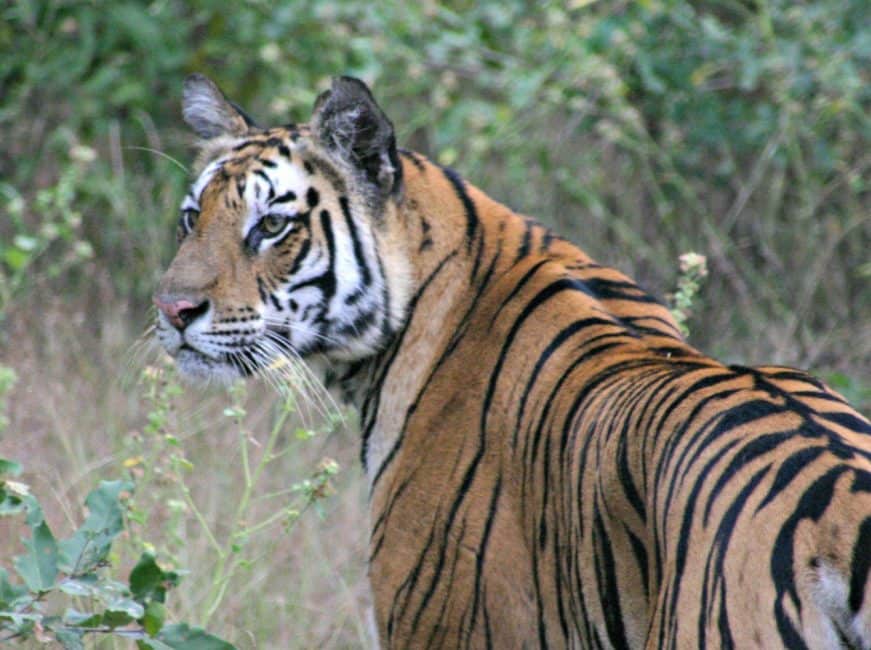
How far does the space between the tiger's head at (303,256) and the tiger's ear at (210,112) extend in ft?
1.08

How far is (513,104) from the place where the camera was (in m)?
6.19

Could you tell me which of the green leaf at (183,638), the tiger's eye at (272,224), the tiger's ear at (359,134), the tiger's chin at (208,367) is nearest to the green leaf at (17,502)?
the green leaf at (183,638)

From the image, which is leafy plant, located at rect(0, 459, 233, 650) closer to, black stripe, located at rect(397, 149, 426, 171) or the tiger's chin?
the tiger's chin

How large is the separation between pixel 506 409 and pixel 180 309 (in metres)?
0.81

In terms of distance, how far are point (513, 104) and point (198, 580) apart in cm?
291

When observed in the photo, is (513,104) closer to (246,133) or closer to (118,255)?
(118,255)

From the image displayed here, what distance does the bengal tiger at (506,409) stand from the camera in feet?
7.00

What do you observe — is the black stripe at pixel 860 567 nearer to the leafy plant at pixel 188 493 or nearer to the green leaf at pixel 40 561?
the leafy plant at pixel 188 493

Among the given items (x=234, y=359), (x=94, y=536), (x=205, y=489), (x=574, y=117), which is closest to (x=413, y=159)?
(x=234, y=359)

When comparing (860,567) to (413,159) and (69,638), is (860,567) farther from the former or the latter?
(413,159)

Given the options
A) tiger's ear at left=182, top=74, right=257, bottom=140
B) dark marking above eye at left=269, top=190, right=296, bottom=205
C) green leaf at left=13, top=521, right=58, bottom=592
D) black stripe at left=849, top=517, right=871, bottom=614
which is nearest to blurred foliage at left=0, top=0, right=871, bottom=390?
tiger's ear at left=182, top=74, right=257, bottom=140

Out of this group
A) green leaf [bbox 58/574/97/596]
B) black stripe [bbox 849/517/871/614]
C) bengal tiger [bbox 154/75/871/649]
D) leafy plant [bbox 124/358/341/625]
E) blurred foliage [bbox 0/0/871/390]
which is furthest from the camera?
blurred foliage [bbox 0/0/871/390]

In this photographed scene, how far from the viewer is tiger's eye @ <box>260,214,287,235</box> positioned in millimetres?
3309

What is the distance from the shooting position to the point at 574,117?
6.72 metres
